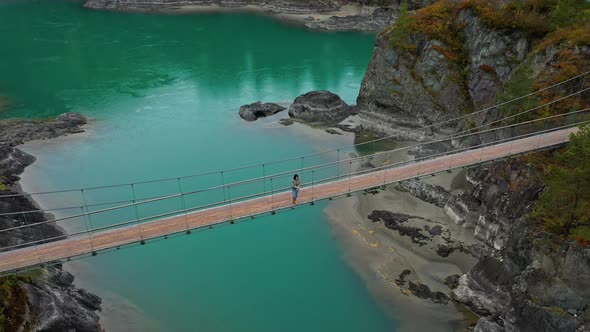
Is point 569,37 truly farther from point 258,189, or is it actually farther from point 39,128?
point 39,128

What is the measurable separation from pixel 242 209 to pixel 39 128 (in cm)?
2451

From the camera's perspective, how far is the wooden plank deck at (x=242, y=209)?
1445cm

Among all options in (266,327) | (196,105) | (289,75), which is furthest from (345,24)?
(266,327)

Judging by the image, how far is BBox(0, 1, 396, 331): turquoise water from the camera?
64.2 ft

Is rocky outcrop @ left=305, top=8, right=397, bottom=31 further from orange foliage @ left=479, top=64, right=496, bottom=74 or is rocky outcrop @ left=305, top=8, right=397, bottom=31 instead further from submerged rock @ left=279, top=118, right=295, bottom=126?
orange foliage @ left=479, top=64, right=496, bottom=74

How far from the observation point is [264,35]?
2384 inches

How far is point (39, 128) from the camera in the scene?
34.3 metres

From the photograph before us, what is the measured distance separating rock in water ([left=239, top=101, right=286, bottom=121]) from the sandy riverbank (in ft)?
45.0

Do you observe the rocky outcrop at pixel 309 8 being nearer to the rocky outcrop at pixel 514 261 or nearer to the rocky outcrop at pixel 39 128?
the rocky outcrop at pixel 39 128

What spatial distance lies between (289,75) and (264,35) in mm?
16472

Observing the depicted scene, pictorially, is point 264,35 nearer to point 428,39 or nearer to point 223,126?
point 223,126

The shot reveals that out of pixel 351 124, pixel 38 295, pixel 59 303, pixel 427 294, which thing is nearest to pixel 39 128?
pixel 59 303

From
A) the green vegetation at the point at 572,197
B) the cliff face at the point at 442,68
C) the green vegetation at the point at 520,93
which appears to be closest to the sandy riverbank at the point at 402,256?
the green vegetation at the point at 520,93

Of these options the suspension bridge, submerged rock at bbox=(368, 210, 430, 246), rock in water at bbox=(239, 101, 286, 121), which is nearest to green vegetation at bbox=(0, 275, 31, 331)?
the suspension bridge
